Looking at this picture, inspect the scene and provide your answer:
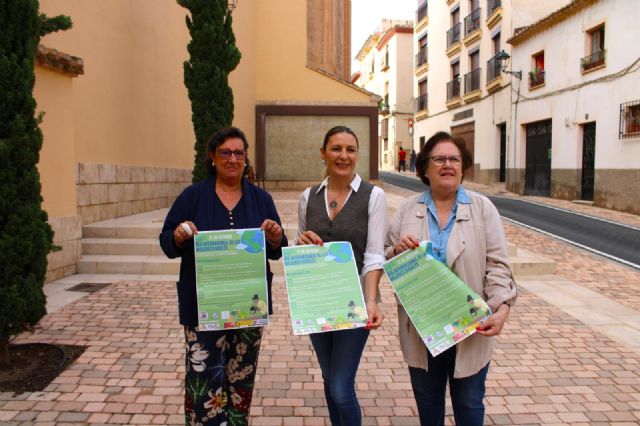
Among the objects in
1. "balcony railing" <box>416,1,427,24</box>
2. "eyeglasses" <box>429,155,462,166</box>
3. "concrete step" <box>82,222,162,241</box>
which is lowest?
"concrete step" <box>82,222,162,241</box>

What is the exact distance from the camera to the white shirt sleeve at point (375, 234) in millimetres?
2600

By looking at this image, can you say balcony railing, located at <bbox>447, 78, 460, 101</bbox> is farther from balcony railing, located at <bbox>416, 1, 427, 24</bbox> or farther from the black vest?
the black vest

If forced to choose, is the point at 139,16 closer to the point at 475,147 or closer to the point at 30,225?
the point at 30,225

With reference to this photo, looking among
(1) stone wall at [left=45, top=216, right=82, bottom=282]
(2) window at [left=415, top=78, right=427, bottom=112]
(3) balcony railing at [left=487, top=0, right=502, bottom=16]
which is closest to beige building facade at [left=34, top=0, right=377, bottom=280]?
(1) stone wall at [left=45, top=216, right=82, bottom=282]

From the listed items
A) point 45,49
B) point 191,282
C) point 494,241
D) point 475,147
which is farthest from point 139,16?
point 475,147

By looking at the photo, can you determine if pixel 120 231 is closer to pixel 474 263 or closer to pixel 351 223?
pixel 351 223

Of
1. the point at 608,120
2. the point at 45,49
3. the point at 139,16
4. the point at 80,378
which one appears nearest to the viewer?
the point at 80,378

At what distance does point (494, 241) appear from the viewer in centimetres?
247

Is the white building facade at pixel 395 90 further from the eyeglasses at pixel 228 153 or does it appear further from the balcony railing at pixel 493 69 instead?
the eyeglasses at pixel 228 153

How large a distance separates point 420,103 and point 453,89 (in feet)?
17.7

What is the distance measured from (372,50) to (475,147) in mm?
27815

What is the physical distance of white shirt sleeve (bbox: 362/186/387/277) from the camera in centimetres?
260

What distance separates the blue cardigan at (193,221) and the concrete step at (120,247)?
5445mm

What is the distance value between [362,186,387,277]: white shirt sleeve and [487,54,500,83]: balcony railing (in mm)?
22930
